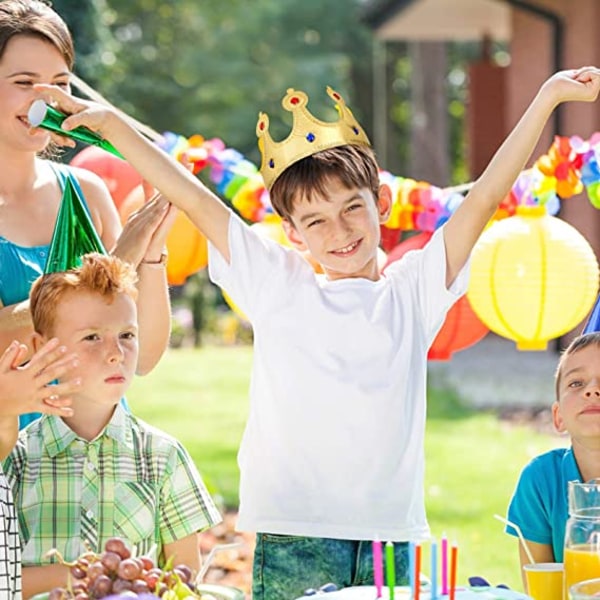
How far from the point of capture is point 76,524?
2.79 meters

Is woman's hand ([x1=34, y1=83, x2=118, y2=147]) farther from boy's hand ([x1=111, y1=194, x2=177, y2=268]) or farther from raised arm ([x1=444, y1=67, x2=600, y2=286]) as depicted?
raised arm ([x1=444, y1=67, x2=600, y2=286])

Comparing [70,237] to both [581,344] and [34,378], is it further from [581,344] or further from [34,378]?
[581,344]

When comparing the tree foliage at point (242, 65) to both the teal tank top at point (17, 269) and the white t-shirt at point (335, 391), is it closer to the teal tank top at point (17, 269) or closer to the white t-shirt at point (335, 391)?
the teal tank top at point (17, 269)

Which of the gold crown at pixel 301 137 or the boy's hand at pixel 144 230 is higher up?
the gold crown at pixel 301 137

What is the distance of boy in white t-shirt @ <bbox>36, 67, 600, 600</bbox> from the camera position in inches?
112

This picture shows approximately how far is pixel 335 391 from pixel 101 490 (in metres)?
0.54

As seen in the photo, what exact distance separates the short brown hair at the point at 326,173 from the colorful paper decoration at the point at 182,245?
1.17 m

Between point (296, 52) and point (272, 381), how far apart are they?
25.5 m

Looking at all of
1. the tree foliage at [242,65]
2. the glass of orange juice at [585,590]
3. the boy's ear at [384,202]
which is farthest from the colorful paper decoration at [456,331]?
the tree foliage at [242,65]

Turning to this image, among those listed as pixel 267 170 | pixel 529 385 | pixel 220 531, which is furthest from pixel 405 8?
pixel 267 170

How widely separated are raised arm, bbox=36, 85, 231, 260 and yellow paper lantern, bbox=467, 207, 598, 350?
1.35 metres

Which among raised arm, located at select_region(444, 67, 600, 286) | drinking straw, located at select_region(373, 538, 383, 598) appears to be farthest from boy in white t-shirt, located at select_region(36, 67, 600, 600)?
drinking straw, located at select_region(373, 538, 383, 598)

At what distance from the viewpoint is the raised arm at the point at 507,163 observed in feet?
9.20

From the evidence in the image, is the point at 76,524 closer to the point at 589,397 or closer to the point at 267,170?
the point at 267,170
